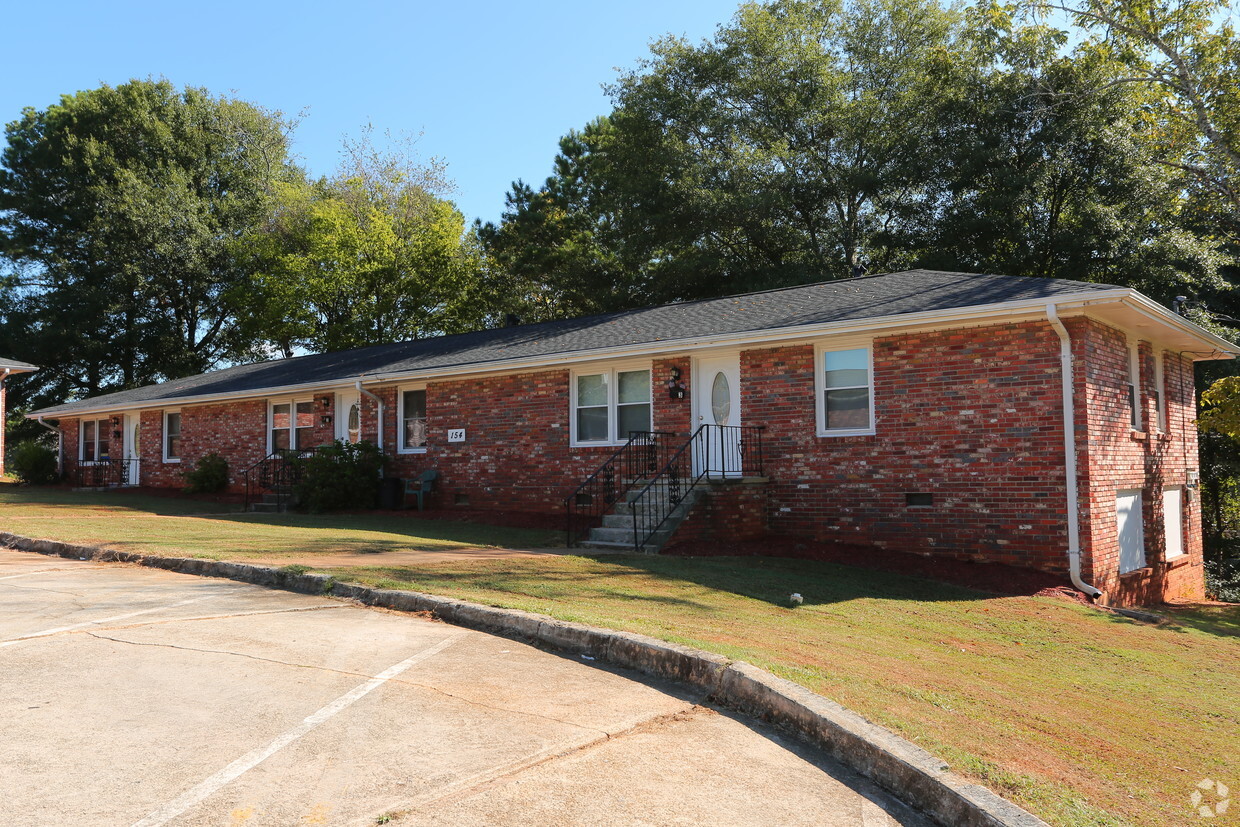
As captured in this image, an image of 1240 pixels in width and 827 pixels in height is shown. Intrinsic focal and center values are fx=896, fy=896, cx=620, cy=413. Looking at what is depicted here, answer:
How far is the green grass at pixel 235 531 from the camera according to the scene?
11250 mm

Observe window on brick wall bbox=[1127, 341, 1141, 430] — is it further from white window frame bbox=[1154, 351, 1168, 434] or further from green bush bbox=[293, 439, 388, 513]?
green bush bbox=[293, 439, 388, 513]

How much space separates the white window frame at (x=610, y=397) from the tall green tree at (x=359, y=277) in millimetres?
21969

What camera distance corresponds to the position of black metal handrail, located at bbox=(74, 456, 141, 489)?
86.9ft

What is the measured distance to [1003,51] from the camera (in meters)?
23.5

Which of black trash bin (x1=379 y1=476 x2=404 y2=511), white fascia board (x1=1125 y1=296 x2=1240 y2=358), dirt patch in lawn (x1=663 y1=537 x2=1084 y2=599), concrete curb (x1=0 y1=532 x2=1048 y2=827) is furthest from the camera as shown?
black trash bin (x1=379 y1=476 x2=404 y2=511)

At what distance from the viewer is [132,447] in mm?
26859

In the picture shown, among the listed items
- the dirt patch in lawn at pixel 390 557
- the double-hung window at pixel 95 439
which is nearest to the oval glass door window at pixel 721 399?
the dirt patch in lawn at pixel 390 557

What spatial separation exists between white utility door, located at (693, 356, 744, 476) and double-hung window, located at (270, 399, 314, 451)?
10811mm

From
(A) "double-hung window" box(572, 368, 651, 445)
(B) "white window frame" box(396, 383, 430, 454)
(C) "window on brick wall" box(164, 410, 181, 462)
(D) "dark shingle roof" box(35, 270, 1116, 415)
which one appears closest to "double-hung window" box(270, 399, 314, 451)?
(D) "dark shingle roof" box(35, 270, 1116, 415)

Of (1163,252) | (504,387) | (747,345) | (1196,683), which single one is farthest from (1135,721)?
(1163,252)

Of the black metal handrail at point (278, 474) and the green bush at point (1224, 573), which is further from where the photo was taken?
the green bush at point (1224, 573)

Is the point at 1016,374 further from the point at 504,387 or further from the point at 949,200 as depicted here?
the point at 949,200

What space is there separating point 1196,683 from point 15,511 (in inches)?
747

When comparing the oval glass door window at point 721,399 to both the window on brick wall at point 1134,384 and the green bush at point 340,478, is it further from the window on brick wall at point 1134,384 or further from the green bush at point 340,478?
the green bush at point 340,478
